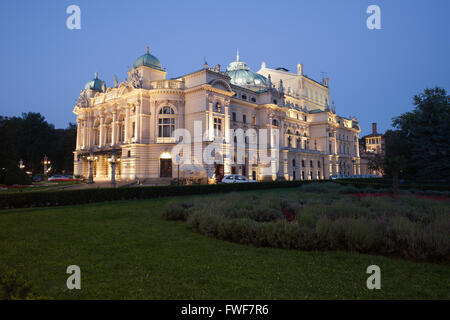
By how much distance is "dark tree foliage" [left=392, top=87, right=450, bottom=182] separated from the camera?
37.1 meters

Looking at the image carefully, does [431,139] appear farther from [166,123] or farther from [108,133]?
[108,133]

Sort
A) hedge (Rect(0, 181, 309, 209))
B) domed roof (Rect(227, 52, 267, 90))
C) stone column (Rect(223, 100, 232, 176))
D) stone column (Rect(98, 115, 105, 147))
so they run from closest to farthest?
hedge (Rect(0, 181, 309, 209)) < stone column (Rect(223, 100, 232, 176)) < stone column (Rect(98, 115, 105, 147)) < domed roof (Rect(227, 52, 267, 90))

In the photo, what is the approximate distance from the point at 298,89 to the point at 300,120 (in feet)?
31.8

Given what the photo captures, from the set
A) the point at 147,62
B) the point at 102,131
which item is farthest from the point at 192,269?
the point at 102,131

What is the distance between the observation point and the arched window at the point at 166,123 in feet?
141

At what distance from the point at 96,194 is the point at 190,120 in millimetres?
25026

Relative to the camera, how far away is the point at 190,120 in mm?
42562

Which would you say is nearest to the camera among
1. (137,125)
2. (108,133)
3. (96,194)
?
(96,194)

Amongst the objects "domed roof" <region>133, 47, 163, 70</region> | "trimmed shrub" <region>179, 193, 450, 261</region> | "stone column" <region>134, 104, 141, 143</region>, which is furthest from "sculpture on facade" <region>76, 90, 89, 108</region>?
"trimmed shrub" <region>179, 193, 450, 261</region>

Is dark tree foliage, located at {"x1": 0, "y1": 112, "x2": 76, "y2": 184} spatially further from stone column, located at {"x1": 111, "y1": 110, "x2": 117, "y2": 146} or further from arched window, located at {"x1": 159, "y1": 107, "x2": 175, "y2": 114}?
arched window, located at {"x1": 159, "y1": 107, "x2": 175, "y2": 114}

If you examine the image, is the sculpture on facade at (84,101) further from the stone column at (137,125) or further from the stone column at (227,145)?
the stone column at (227,145)

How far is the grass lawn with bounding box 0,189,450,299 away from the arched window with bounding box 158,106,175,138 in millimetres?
33966

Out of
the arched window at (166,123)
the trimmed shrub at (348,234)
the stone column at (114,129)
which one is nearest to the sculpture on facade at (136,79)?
the arched window at (166,123)
